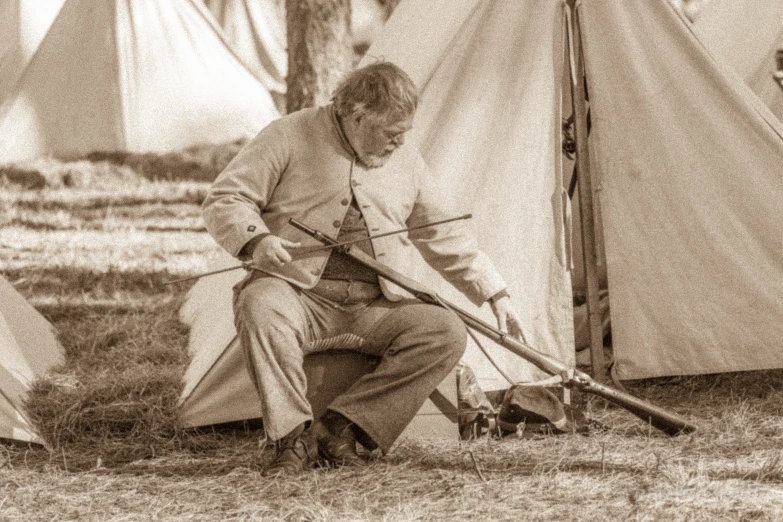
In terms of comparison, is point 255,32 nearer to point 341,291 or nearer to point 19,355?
point 19,355

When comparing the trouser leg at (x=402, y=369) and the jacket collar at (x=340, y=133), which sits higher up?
the jacket collar at (x=340, y=133)

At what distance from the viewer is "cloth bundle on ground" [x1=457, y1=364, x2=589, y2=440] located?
4.84 metres

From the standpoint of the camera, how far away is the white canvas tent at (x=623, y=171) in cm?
521

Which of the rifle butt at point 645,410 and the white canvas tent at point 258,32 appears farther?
the white canvas tent at point 258,32

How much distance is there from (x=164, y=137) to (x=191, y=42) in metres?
0.91

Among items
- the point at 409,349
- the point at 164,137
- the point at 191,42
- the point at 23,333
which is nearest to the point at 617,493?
the point at 409,349

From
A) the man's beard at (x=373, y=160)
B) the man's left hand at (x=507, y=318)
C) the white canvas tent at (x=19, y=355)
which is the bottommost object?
the white canvas tent at (x=19, y=355)

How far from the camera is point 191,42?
10562 mm

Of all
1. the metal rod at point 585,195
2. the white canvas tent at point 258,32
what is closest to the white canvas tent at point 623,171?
the metal rod at point 585,195

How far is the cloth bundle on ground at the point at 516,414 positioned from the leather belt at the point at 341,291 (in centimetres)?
52

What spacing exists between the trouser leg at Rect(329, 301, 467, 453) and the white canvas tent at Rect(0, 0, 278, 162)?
5711 millimetres

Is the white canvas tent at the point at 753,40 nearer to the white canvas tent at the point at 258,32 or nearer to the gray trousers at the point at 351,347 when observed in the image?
the gray trousers at the point at 351,347

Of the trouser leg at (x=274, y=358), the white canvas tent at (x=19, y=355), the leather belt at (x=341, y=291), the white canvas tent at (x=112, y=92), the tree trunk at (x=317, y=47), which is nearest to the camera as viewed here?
the trouser leg at (x=274, y=358)

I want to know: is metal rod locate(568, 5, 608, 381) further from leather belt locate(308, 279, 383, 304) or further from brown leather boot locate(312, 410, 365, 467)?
brown leather boot locate(312, 410, 365, 467)
